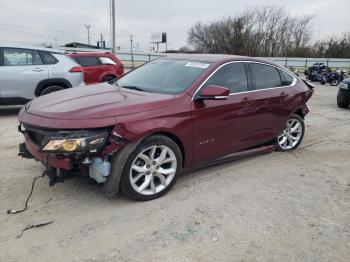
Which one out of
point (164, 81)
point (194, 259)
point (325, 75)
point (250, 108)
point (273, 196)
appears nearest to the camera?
point (194, 259)

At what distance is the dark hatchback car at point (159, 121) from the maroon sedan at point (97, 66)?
652 centimetres

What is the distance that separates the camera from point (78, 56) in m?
11.5

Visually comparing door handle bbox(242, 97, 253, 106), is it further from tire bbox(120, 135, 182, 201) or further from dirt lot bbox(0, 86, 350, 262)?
tire bbox(120, 135, 182, 201)

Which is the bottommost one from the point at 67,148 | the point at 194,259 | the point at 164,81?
the point at 194,259

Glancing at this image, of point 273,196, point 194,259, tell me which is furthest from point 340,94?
point 194,259

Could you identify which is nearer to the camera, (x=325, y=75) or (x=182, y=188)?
(x=182, y=188)

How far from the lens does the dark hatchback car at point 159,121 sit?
11.6ft

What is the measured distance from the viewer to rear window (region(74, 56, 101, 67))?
37.8 ft

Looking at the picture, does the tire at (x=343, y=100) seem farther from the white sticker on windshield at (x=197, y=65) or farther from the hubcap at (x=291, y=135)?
the white sticker on windshield at (x=197, y=65)

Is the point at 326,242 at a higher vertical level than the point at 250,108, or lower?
lower

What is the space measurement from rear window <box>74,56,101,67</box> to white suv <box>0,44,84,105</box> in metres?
2.70

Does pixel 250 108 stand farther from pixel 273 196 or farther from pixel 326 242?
pixel 326 242

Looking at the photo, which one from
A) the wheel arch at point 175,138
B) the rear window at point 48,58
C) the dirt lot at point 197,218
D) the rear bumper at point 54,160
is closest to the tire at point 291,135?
the dirt lot at point 197,218

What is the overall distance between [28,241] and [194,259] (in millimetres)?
1443
